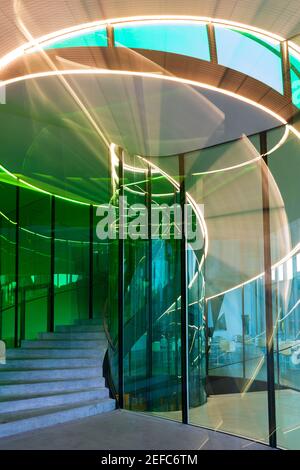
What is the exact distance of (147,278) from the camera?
579 centimetres

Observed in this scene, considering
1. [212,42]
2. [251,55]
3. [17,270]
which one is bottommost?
[17,270]

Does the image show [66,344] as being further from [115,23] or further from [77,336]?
[115,23]

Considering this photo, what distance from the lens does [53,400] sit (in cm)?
519

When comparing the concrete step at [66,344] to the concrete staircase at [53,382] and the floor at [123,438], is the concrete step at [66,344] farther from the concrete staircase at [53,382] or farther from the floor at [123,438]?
the floor at [123,438]

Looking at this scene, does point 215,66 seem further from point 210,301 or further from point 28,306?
point 28,306

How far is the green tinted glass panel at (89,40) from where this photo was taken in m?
4.62

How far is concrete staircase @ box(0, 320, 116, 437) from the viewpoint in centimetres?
481

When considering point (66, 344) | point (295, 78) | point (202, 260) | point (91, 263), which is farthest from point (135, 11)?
Answer: point (91, 263)

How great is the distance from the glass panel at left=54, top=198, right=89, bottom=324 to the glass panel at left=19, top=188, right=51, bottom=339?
0.22 m

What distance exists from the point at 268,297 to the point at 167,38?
8.88 feet

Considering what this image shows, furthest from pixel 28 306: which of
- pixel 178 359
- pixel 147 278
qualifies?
pixel 178 359

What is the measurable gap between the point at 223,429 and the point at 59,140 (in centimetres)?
586

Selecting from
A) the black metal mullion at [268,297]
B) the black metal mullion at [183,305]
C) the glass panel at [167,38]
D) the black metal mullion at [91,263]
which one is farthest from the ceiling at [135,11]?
the black metal mullion at [91,263]

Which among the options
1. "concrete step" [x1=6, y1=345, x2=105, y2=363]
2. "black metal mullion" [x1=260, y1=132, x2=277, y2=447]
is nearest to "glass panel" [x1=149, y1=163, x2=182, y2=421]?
"concrete step" [x1=6, y1=345, x2=105, y2=363]
